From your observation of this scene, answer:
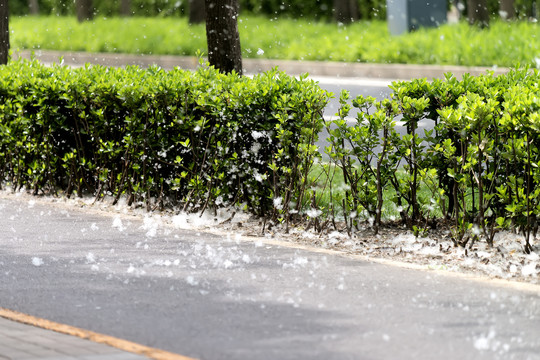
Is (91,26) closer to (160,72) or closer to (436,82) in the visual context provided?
(160,72)

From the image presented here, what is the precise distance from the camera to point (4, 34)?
560 inches

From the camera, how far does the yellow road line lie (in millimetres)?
5383

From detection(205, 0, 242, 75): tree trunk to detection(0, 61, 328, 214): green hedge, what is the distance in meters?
0.85

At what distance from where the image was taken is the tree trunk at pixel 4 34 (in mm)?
13984

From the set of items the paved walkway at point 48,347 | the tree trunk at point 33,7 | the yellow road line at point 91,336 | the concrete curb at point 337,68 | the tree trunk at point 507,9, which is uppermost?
the tree trunk at point 33,7

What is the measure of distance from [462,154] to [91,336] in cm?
332

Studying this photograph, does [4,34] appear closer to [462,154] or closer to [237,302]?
[462,154]

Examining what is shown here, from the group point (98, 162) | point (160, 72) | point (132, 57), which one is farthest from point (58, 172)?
point (132, 57)

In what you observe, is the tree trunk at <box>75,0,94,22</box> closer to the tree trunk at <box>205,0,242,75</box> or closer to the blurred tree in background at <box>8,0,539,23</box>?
the blurred tree in background at <box>8,0,539,23</box>

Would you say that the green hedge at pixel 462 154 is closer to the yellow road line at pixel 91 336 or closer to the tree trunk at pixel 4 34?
the yellow road line at pixel 91 336

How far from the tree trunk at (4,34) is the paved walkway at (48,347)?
864cm

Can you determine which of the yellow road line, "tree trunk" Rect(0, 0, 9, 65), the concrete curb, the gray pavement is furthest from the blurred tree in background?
the yellow road line

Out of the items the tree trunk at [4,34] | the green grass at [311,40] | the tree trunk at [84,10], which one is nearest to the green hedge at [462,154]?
the green grass at [311,40]

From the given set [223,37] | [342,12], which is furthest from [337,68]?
[223,37]
